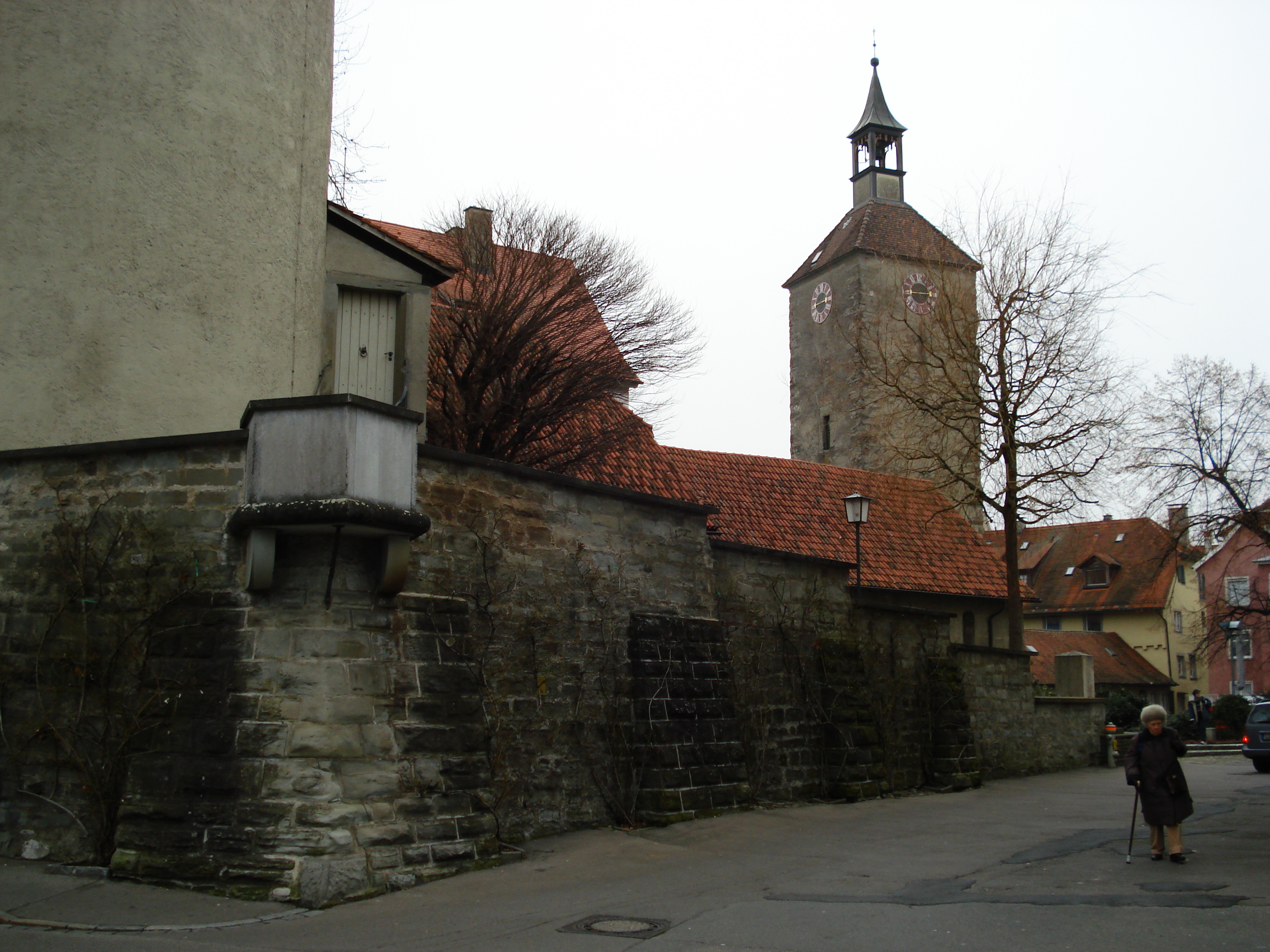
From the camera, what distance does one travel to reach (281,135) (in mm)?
13227

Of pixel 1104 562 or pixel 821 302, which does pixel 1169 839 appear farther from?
pixel 1104 562

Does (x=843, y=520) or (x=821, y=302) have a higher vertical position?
(x=821, y=302)

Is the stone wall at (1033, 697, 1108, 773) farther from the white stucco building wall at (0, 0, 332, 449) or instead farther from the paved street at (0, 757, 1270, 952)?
the white stucco building wall at (0, 0, 332, 449)

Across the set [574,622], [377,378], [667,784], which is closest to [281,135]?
[377,378]

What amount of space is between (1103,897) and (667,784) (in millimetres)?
5040

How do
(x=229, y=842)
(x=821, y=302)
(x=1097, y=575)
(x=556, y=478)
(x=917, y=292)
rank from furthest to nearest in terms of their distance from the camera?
(x=1097, y=575)
(x=821, y=302)
(x=917, y=292)
(x=556, y=478)
(x=229, y=842)

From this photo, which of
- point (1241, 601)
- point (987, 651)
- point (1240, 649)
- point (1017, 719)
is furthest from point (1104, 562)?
point (987, 651)

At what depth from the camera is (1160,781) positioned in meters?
9.78

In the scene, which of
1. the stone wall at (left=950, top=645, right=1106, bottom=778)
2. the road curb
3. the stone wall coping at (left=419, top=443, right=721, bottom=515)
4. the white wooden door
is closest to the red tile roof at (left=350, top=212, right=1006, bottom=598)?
the stone wall at (left=950, top=645, right=1106, bottom=778)

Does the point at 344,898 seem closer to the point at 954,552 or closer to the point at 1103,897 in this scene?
the point at 1103,897

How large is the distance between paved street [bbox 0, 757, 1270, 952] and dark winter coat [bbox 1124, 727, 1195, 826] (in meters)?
0.41

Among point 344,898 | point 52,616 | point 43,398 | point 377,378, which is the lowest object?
point 344,898

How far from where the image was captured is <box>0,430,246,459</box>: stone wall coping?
9305 mm

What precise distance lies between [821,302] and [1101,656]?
19.5 metres
